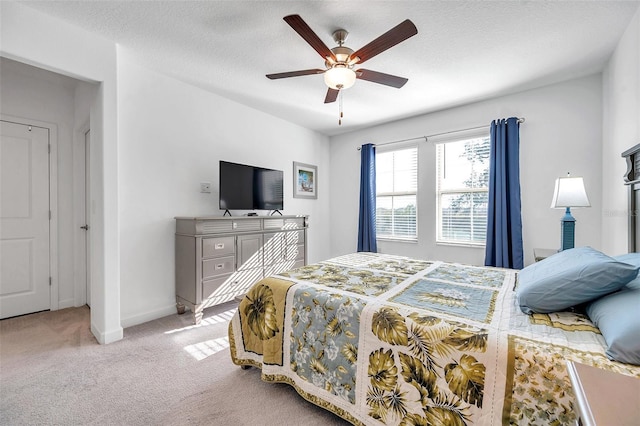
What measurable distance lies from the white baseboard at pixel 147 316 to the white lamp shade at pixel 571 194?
3967mm

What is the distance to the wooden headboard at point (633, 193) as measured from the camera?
1902 millimetres

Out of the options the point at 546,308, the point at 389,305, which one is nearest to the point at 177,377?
the point at 389,305

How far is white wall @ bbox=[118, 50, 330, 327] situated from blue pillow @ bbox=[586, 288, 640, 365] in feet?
11.0

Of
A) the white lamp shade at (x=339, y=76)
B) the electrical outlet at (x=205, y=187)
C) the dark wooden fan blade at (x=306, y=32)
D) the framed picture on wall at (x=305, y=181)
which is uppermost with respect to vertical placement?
the dark wooden fan blade at (x=306, y=32)

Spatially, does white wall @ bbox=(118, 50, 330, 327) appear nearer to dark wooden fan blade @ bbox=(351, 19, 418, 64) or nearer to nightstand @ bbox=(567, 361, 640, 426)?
dark wooden fan blade @ bbox=(351, 19, 418, 64)

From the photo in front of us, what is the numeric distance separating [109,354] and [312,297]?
1831 millimetres

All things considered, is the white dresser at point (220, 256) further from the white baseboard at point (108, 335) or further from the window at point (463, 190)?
the window at point (463, 190)

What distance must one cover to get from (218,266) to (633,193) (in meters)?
3.58

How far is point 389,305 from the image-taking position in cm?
142

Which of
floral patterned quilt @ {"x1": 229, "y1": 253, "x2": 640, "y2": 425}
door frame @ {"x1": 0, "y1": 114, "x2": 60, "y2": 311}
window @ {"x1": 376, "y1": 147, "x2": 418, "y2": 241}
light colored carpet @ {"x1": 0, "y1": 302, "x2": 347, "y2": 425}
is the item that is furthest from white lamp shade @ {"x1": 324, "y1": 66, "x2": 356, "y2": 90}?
door frame @ {"x1": 0, "y1": 114, "x2": 60, "y2": 311}

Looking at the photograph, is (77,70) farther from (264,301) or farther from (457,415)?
(457,415)

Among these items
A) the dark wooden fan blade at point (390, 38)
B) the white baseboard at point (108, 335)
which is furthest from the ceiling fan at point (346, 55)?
the white baseboard at point (108, 335)

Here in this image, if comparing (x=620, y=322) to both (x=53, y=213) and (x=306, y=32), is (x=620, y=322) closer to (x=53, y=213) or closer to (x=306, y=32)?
(x=306, y=32)

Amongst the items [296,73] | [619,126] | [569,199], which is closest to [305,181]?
[296,73]
